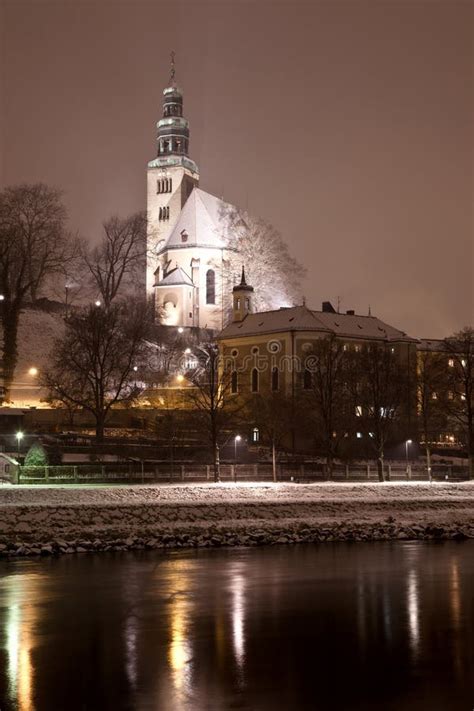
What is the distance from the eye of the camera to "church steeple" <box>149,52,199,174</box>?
140625 millimetres

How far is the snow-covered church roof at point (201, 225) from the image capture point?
120m

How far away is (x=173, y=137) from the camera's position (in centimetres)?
14375

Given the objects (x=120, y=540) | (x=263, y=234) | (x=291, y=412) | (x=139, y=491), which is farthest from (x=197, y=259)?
(x=120, y=540)

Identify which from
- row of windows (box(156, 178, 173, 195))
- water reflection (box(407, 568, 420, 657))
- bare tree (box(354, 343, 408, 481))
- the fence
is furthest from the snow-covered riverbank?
row of windows (box(156, 178, 173, 195))

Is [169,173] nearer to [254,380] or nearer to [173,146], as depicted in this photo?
[173,146]

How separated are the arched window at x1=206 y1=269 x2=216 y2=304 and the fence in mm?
55779

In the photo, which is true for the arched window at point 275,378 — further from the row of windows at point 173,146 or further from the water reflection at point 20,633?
the water reflection at point 20,633

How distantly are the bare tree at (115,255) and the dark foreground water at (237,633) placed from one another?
211 ft

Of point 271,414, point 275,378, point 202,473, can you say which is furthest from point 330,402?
point 275,378

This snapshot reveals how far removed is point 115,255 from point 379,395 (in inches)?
1411

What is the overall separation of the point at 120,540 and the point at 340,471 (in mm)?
27791

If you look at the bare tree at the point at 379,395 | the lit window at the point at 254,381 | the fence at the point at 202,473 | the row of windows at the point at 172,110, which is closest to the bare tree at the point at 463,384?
the bare tree at the point at 379,395

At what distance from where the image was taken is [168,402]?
82812mm

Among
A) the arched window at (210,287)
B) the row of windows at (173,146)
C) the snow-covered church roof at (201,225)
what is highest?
the row of windows at (173,146)
